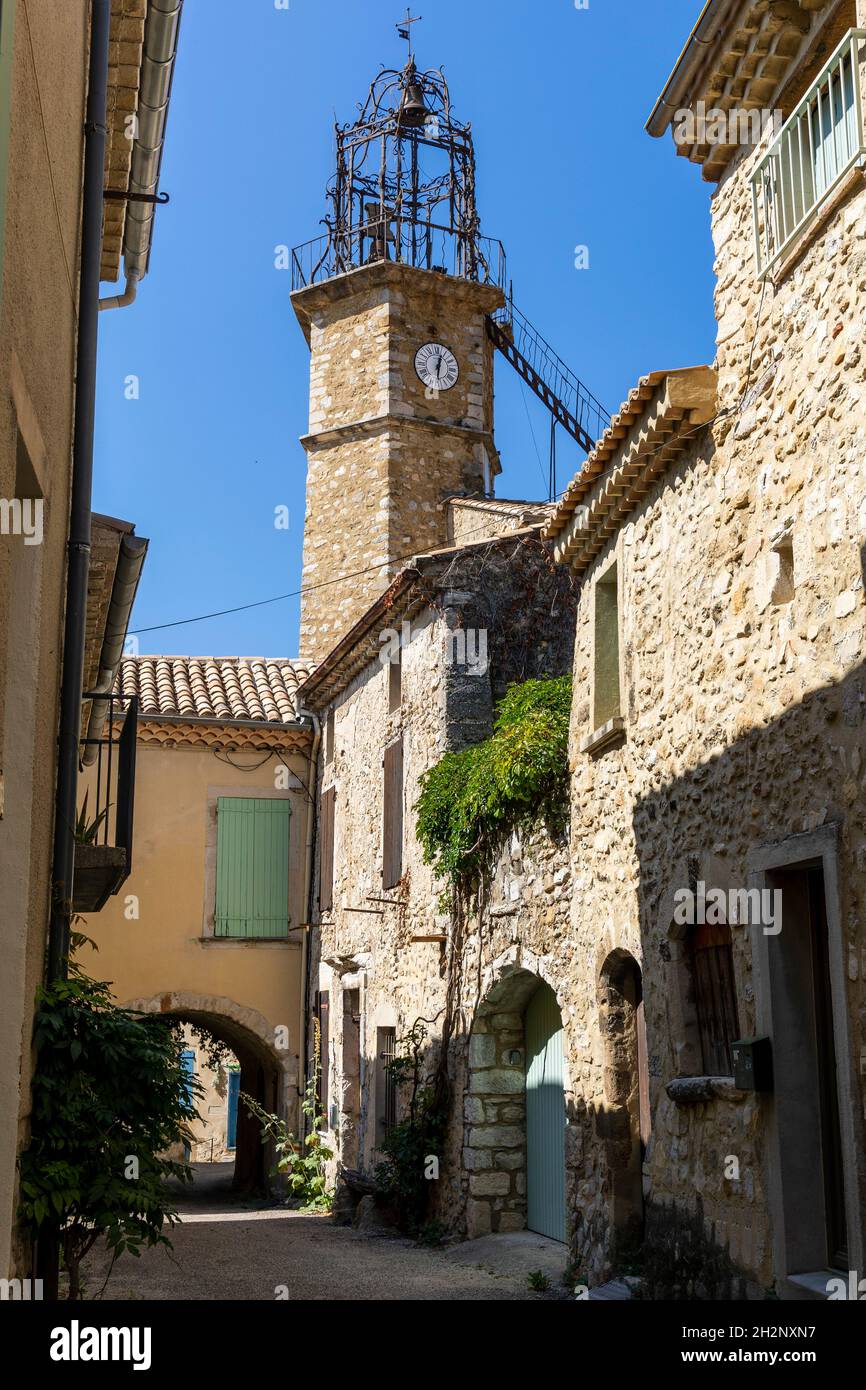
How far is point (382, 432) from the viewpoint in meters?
18.4

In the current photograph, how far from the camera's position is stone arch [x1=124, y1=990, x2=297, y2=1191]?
16078 mm

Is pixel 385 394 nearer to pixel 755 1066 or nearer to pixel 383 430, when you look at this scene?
pixel 383 430

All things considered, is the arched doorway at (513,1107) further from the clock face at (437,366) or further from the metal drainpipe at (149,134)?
the clock face at (437,366)

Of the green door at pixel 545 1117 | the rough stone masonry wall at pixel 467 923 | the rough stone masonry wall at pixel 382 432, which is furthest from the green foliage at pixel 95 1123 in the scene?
the rough stone masonry wall at pixel 382 432

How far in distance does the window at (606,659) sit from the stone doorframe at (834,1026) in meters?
2.56

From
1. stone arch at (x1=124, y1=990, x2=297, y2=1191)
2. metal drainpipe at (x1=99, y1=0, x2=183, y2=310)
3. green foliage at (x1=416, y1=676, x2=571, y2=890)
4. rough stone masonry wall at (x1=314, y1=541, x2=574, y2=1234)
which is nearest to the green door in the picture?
rough stone masonry wall at (x1=314, y1=541, x2=574, y2=1234)

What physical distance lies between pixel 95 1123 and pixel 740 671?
130 inches

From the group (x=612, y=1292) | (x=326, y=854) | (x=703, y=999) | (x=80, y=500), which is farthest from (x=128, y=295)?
(x=326, y=854)

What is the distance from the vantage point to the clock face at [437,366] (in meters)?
18.7

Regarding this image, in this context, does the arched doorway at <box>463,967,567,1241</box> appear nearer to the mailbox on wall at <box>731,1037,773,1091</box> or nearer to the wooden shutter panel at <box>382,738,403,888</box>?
the wooden shutter panel at <box>382,738,403,888</box>

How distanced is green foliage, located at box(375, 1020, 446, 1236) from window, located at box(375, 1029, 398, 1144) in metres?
0.78

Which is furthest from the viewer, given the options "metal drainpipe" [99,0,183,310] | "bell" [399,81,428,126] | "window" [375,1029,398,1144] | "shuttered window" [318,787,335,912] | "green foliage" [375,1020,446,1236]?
"bell" [399,81,428,126]

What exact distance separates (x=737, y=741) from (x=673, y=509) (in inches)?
62.1
